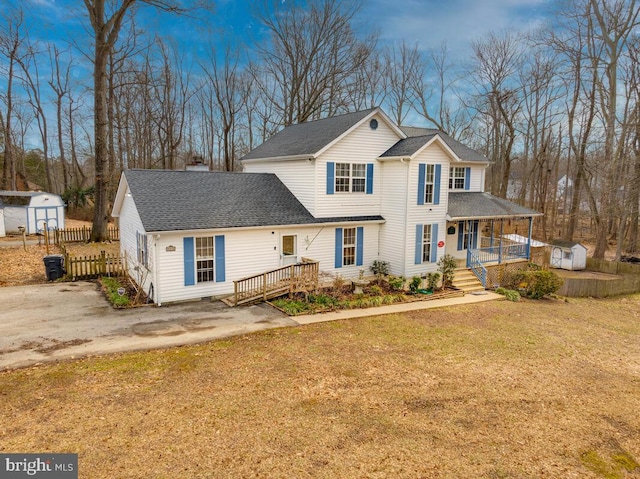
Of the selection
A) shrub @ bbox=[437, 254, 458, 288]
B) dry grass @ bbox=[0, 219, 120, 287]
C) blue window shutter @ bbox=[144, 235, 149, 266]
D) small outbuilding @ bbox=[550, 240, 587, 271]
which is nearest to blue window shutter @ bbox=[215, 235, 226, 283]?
blue window shutter @ bbox=[144, 235, 149, 266]

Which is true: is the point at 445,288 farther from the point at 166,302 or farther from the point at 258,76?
the point at 258,76

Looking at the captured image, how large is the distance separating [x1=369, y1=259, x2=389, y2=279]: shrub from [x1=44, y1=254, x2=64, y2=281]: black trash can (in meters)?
13.5

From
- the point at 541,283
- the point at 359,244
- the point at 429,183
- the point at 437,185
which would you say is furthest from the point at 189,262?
the point at 541,283

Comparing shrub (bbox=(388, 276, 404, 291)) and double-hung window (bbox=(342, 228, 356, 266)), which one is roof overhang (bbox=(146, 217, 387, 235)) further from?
shrub (bbox=(388, 276, 404, 291))

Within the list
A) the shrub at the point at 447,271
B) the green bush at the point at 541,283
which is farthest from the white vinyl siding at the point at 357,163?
the green bush at the point at 541,283

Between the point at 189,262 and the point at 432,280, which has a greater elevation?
the point at 189,262

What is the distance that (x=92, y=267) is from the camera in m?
17.7

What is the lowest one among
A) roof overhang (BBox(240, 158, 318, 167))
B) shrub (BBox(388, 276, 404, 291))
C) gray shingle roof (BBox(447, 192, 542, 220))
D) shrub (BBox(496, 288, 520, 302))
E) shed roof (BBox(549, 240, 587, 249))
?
shrub (BBox(496, 288, 520, 302))

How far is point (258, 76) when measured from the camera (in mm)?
39844

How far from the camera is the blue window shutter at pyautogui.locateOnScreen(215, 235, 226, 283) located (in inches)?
580

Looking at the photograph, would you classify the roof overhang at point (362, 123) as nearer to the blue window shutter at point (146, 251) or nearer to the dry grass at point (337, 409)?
the blue window shutter at point (146, 251)

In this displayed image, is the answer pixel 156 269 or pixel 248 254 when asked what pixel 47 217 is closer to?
pixel 156 269

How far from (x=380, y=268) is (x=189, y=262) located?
8.76 metres

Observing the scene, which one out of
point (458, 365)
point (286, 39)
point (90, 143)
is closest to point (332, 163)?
point (458, 365)
